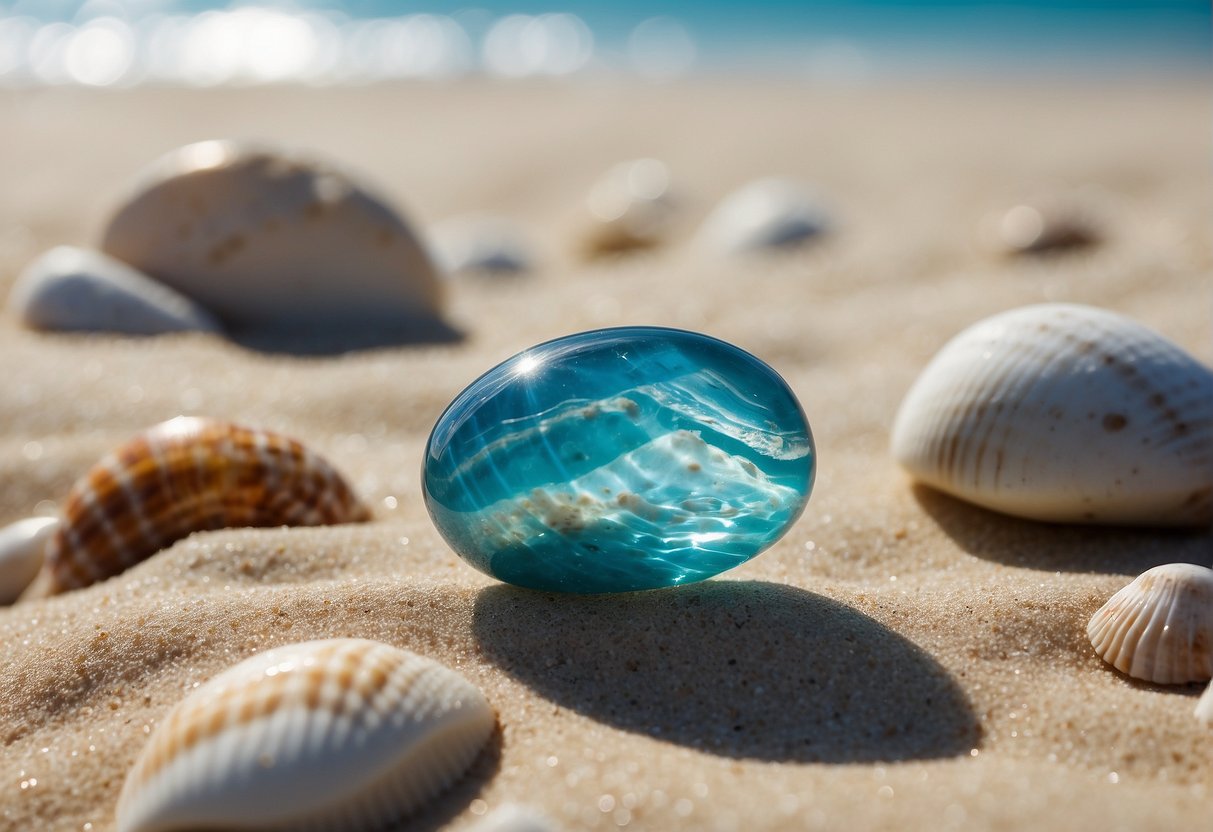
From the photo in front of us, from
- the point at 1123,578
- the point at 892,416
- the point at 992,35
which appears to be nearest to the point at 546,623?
the point at 1123,578

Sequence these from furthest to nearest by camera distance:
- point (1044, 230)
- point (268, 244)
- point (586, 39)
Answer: point (586, 39)
point (1044, 230)
point (268, 244)

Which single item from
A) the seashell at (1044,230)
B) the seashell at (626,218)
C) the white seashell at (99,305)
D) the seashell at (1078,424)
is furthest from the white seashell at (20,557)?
the seashell at (1044,230)

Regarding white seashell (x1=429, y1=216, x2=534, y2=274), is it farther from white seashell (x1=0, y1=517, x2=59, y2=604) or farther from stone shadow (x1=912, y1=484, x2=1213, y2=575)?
stone shadow (x1=912, y1=484, x2=1213, y2=575)

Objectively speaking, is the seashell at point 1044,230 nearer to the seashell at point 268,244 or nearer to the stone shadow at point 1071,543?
the seashell at point 268,244

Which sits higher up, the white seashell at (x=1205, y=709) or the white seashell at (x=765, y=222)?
the white seashell at (x=1205, y=709)

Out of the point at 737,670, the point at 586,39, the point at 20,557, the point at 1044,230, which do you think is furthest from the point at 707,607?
the point at 586,39

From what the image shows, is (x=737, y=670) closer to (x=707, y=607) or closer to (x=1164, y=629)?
(x=707, y=607)
